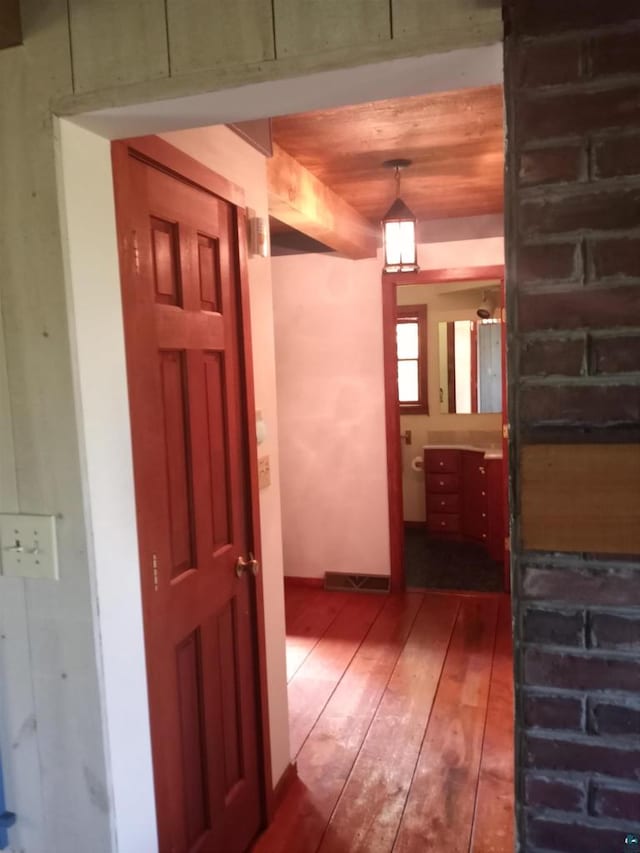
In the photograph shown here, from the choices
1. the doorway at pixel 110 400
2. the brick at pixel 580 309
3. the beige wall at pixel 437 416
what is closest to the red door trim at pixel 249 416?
the doorway at pixel 110 400

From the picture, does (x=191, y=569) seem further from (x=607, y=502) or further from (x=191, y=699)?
(x=607, y=502)

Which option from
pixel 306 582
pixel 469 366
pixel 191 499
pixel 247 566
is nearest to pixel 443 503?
pixel 469 366

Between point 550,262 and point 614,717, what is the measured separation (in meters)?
0.69

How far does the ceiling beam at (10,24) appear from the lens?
1.17 m

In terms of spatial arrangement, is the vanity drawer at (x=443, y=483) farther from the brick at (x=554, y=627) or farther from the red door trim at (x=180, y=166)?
the brick at (x=554, y=627)

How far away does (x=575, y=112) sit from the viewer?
95cm

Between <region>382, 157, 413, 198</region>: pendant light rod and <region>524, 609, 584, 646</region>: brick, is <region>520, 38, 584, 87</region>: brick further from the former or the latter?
<region>382, 157, 413, 198</region>: pendant light rod

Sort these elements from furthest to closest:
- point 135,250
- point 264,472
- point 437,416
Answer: point 437,416 → point 264,472 → point 135,250

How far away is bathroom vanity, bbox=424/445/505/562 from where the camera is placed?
15.8 ft

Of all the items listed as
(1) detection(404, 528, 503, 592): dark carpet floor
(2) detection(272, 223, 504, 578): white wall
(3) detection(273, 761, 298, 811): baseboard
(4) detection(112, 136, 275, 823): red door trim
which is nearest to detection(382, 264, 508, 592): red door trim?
(2) detection(272, 223, 504, 578): white wall

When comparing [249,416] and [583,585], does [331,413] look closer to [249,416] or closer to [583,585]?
[249,416]

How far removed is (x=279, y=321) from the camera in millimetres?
4316

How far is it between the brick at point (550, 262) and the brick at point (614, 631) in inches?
19.9

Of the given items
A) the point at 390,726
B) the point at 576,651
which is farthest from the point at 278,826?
the point at 576,651
